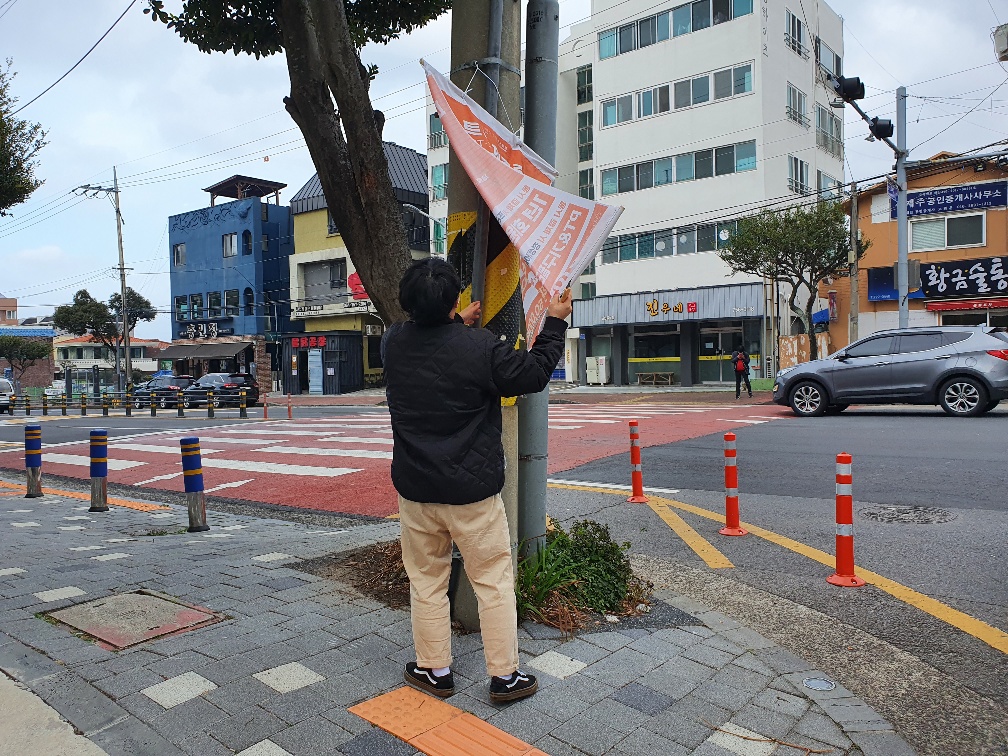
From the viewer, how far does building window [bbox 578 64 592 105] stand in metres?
38.5

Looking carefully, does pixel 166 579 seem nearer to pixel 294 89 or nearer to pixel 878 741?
pixel 294 89

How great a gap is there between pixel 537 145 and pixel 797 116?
30.7 metres

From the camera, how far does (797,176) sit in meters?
30.9

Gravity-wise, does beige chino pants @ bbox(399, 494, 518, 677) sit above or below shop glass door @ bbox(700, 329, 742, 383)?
Result: below

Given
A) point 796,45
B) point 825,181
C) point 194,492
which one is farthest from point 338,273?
point 194,492

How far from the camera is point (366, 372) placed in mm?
43812

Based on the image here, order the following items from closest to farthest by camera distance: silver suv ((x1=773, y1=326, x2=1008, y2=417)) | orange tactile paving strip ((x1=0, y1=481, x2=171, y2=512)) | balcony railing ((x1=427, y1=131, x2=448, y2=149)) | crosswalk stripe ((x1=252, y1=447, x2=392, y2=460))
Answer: orange tactile paving strip ((x1=0, y1=481, x2=171, y2=512)) → crosswalk stripe ((x1=252, y1=447, x2=392, y2=460)) → silver suv ((x1=773, y1=326, x2=1008, y2=417)) → balcony railing ((x1=427, y1=131, x2=448, y2=149))

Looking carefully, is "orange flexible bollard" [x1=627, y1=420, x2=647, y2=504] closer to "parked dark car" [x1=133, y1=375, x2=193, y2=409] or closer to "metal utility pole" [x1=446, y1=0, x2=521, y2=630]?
"metal utility pole" [x1=446, y1=0, x2=521, y2=630]

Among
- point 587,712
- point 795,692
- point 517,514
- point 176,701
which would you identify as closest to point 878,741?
point 795,692

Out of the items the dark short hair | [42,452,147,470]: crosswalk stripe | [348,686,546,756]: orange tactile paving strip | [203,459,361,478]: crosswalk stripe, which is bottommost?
[42,452,147,470]: crosswalk stripe

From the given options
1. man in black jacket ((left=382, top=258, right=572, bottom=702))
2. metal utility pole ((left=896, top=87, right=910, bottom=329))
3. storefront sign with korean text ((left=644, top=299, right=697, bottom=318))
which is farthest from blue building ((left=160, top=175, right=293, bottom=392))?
man in black jacket ((left=382, top=258, right=572, bottom=702))

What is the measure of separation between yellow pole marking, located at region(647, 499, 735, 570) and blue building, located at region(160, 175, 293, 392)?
4019 cm

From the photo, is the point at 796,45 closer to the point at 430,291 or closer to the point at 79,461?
the point at 79,461

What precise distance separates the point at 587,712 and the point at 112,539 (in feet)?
17.6
